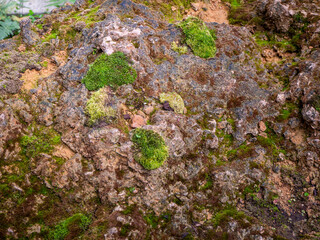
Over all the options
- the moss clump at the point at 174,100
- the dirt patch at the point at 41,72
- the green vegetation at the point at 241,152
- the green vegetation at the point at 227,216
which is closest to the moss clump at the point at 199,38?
the moss clump at the point at 174,100

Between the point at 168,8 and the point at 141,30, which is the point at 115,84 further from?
the point at 168,8

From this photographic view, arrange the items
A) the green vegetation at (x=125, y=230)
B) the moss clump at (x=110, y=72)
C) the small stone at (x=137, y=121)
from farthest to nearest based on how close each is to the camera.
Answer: the moss clump at (x=110, y=72) < the small stone at (x=137, y=121) < the green vegetation at (x=125, y=230)

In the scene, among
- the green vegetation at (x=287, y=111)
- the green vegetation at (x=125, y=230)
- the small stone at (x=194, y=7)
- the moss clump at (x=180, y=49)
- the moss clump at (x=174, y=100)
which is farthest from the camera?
the small stone at (x=194, y=7)

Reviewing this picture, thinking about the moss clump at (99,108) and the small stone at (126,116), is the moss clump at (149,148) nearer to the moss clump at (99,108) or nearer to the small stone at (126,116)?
the small stone at (126,116)

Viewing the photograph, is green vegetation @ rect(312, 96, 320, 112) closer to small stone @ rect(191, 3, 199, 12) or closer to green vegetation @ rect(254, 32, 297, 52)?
green vegetation @ rect(254, 32, 297, 52)

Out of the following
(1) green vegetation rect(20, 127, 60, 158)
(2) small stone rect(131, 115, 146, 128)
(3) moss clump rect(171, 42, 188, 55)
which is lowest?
(1) green vegetation rect(20, 127, 60, 158)

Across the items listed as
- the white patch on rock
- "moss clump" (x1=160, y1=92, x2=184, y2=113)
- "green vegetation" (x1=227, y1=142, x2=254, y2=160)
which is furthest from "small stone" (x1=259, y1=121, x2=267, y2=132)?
the white patch on rock

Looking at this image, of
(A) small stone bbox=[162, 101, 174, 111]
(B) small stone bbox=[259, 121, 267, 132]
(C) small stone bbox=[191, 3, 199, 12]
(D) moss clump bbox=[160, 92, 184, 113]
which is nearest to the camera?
(A) small stone bbox=[162, 101, 174, 111]
